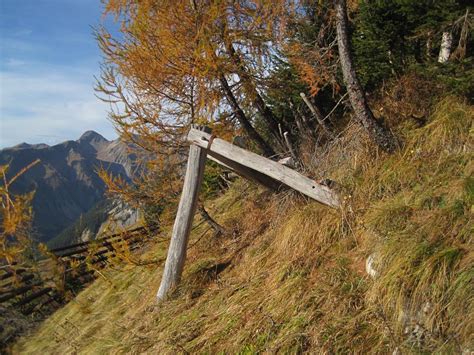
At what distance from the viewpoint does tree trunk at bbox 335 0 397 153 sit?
4.73 metres

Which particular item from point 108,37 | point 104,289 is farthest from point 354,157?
point 104,289

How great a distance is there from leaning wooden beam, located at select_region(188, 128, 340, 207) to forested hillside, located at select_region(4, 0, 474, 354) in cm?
15

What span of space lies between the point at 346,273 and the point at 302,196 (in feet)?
6.14

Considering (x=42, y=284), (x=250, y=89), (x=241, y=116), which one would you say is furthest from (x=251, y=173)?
(x=42, y=284)

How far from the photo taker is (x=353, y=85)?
15.6 feet

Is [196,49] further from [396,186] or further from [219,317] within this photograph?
[219,317]

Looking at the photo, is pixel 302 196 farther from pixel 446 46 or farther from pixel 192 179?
pixel 446 46

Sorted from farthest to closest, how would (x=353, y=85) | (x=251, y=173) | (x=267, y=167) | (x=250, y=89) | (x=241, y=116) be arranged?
(x=241, y=116) → (x=250, y=89) → (x=251, y=173) → (x=267, y=167) → (x=353, y=85)

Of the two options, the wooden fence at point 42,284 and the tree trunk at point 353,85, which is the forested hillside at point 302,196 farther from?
the wooden fence at point 42,284

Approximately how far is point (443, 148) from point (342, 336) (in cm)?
293

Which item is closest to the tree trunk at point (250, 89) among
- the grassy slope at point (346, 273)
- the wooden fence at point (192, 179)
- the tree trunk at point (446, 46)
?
the wooden fence at point (192, 179)

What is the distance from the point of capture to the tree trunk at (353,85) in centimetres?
473

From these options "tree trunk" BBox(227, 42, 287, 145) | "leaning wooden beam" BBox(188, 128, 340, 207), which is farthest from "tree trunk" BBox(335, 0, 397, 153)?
"tree trunk" BBox(227, 42, 287, 145)

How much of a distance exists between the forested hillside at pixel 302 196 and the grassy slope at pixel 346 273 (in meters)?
0.02
